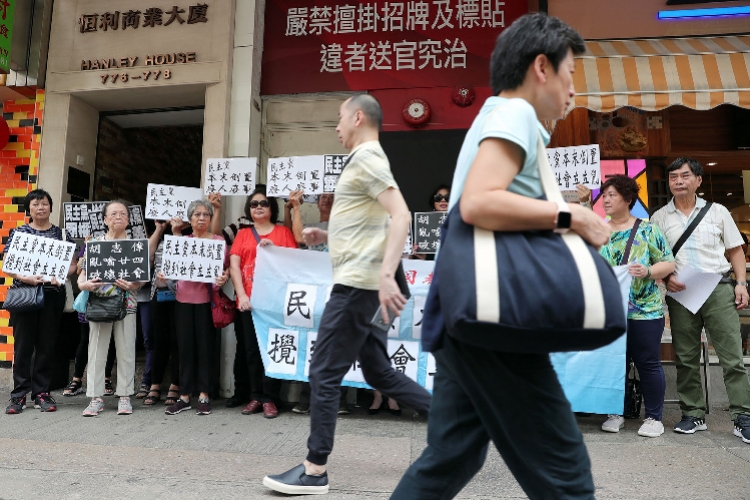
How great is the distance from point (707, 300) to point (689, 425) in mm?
1018

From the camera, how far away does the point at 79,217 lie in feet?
21.1

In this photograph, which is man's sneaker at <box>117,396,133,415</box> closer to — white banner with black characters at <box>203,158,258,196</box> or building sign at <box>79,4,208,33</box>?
white banner with black characters at <box>203,158,258,196</box>

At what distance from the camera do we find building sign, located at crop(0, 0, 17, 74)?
693cm

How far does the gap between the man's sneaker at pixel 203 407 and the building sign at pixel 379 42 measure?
3.91m

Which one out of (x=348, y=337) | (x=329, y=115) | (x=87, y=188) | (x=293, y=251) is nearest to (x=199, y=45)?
(x=329, y=115)

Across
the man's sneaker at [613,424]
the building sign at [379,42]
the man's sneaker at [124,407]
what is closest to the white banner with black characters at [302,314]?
the man's sneaker at [124,407]

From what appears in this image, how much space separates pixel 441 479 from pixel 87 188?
7.19 m

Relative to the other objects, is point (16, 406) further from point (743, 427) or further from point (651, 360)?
point (743, 427)

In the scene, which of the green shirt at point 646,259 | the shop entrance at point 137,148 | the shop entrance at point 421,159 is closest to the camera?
the green shirt at point 646,259

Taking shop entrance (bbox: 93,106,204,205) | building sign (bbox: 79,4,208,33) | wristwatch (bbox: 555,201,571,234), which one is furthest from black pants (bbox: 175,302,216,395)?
wristwatch (bbox: 555,201,571,234)

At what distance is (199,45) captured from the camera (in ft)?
24.0

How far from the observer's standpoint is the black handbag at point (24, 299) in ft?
18.3

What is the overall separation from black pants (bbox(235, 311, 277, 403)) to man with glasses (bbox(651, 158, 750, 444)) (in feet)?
11.7

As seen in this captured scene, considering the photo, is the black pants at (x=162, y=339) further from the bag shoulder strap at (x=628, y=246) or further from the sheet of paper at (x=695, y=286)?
the sheet of paper at (x=695, y=286)
